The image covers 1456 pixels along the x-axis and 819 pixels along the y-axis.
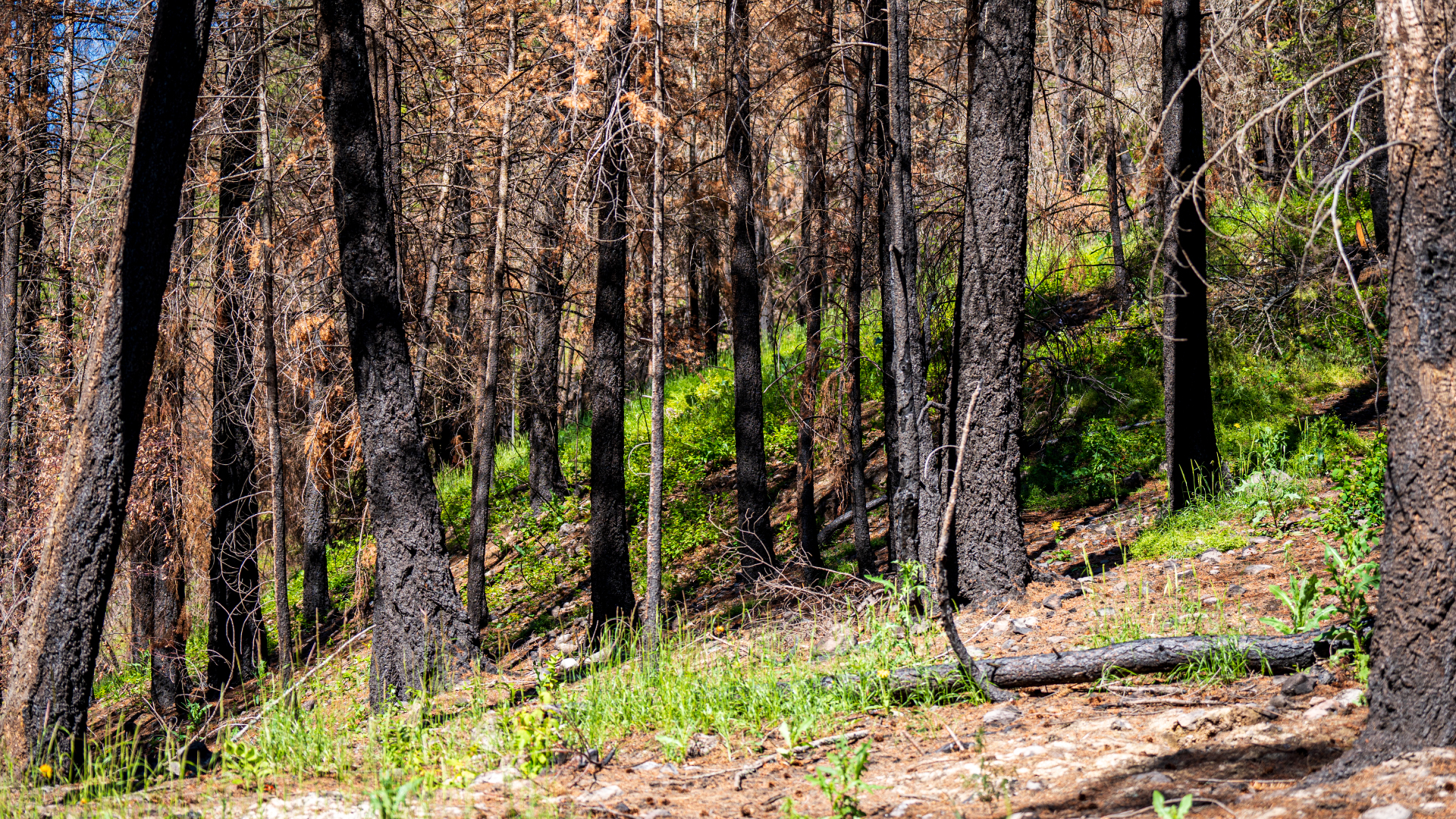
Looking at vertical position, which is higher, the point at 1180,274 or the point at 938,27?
the point at 938,27

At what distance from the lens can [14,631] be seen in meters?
10.5

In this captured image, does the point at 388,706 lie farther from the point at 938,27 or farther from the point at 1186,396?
the point at 938,27

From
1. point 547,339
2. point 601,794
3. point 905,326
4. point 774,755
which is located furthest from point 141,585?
point 774,755

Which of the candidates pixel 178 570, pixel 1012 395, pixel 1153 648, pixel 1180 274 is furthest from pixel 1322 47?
pixel 178 570

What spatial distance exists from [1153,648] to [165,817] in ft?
16.2

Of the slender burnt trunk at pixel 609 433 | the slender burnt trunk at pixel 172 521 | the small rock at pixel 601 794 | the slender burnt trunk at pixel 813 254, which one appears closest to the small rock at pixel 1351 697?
the small rock at pixel 601 794

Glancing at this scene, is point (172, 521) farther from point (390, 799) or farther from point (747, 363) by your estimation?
point (390, 799)

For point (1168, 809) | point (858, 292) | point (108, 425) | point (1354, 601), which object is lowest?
point (1168, 809)

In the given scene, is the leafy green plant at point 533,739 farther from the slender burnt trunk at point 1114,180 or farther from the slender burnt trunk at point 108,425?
the slender burnt trunk at point 1114,180

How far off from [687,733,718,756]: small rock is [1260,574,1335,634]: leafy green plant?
2.94m

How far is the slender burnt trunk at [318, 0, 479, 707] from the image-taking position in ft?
27.1

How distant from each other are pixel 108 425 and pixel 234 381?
20.6ft

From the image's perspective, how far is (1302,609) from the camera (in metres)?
5.02

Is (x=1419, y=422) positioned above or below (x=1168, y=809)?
above
